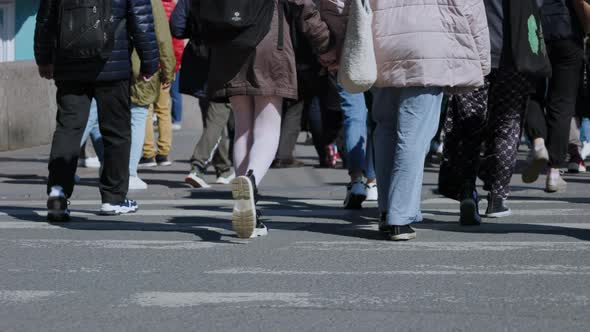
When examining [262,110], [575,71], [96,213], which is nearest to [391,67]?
[262,110]

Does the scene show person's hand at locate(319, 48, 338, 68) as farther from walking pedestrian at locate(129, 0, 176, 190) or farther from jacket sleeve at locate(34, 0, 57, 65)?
walking pedestrian at locate(129, 0, 176, 190)

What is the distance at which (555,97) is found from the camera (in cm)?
1108

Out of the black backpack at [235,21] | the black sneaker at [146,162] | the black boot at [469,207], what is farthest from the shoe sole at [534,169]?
the black sneaker at [146,162]

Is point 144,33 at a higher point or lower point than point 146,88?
higher

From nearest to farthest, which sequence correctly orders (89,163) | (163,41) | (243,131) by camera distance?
(243,131) < (163,41) < (89,163)

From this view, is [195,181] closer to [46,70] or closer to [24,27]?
[46,70]

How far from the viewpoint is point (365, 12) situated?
752 centimetres

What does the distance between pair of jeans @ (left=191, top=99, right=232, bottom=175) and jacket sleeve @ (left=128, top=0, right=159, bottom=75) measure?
9.33ft

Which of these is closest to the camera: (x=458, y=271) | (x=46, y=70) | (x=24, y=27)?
(x=458, y=271)

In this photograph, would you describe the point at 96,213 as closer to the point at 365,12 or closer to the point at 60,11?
the point at 60,11

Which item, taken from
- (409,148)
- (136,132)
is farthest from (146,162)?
(409,148)

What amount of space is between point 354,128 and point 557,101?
2.00 meters

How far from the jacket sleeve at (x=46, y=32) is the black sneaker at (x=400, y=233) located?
261 centimetres

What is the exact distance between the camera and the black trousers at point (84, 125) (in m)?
9.15
